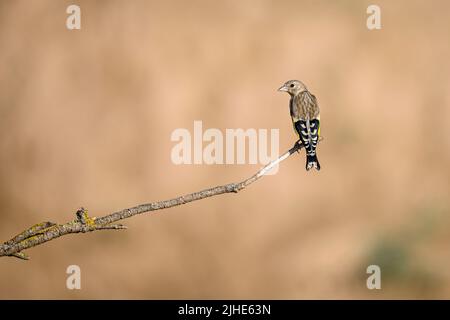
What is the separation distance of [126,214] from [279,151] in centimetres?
864

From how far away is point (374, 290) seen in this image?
11.4 metres

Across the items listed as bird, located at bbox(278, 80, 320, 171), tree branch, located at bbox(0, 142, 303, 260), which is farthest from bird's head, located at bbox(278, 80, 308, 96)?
tree branch, located at bbox(0, 142, 303, 260)

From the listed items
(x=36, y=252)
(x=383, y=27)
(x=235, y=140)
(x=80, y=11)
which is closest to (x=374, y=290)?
(x=235, y=140)

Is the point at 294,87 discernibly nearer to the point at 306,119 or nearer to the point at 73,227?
the point at 306,119

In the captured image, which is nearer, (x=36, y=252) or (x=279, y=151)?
(x=279, y=151)

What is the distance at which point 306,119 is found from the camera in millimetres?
5621

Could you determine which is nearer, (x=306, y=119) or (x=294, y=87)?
(x=306, y=119)

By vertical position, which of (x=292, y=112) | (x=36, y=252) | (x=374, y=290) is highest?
(x=292, y=112)

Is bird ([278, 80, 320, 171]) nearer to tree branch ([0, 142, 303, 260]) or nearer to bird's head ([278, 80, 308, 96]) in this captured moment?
bird's head ([278, 80, 308, 96])

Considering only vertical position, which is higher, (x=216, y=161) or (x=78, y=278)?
(x=216, y=161)

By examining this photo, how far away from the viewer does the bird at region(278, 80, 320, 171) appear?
5.11m

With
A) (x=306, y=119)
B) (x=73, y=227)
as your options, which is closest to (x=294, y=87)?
(x=306, y=119)

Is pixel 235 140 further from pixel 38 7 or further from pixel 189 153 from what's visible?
pixel 38 7

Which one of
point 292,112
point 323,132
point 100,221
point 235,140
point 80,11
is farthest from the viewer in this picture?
point 80,11
